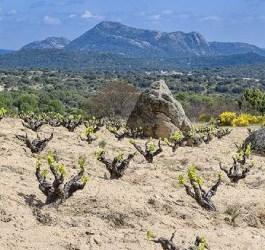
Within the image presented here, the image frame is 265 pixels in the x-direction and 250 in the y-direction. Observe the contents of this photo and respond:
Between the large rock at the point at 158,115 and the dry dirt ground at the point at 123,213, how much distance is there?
438 inches

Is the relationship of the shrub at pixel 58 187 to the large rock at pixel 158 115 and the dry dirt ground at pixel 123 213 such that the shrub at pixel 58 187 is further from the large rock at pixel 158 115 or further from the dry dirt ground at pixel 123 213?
the large rock at pixel 158 115

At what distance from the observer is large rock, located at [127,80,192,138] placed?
27.7m

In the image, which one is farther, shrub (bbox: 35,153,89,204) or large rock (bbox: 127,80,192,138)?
large rock (bbox: 127,80,192,138)

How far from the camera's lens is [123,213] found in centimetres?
1167

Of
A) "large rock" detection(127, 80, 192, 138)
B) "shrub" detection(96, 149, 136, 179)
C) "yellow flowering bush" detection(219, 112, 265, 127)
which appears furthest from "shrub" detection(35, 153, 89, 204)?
"yellow flowering bush" detection(219, 112, 265, 127)

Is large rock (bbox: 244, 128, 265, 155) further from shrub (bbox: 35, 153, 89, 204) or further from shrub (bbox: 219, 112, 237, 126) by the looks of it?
shrub (bbox: 219, 112, 237, 126)

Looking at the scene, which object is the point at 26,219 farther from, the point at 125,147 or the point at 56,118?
the point at 56,118

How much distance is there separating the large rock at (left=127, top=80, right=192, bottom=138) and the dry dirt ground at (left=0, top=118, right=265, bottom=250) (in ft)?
36.5

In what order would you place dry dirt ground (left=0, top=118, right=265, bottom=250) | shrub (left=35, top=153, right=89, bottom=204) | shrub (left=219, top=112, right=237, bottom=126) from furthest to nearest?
shrub (left=219, top=112, right=237, bottom=126) < shrub (left=35, top=153, right=89, bottom=204) < dry dirt ground (left=0, top=118, right=265, bottom=250)

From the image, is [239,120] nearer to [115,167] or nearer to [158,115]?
[158,115]

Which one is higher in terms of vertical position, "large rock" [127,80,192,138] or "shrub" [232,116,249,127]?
"large rock" [127,80,192,138]

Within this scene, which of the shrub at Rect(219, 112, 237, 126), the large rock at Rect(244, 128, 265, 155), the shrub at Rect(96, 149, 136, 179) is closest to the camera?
the shrub at Rect(96, 149, 136, 179)

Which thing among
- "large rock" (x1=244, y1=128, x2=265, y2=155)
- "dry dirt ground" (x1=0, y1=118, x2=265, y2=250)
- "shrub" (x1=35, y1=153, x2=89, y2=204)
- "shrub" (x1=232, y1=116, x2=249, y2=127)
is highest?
"shrub" (x1=35, y1=153, x2=89, y2=204)

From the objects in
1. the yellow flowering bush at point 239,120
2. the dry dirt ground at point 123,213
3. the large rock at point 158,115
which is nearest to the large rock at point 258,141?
the large rock at point 158,115
